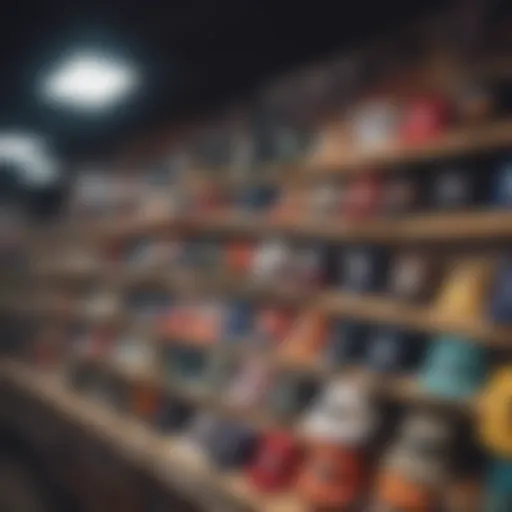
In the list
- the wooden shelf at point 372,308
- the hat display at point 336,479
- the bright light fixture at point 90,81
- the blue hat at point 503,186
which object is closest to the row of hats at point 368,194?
the blue hat at point 503,186

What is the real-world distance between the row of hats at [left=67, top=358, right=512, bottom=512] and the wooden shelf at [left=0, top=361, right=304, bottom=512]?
2.0 inches

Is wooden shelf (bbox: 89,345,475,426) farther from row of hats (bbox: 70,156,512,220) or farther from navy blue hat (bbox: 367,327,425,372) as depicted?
row of hats (bbox: 70,156,512,220)

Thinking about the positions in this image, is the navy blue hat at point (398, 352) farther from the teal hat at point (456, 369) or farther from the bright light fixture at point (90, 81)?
the bright light fixture at point (90, 81)

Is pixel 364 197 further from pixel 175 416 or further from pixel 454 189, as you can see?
pixel 175 416

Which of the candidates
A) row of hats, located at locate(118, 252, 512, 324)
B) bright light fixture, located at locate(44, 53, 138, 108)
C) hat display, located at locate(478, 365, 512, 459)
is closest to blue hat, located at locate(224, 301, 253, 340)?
row of hats, located at locate(118, 252, 512, 324)

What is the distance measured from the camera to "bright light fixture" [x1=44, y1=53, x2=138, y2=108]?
2945mm

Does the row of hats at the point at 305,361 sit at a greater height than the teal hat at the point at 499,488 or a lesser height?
greater

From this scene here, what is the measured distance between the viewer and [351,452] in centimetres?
197

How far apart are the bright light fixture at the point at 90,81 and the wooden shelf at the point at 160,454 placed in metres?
1.32

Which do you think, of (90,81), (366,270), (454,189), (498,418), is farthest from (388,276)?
(90,81)

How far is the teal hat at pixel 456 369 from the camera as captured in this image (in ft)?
5.62

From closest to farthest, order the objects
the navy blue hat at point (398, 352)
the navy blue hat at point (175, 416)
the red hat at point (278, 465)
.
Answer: the navy blue hat at point (398, 352)
the red hat at point (278, 465)
the navy blue hat at point (175, 416)

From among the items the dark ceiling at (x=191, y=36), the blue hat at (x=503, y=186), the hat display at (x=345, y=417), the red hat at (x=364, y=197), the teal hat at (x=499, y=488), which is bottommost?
the teal hat at (x=499, y=488)

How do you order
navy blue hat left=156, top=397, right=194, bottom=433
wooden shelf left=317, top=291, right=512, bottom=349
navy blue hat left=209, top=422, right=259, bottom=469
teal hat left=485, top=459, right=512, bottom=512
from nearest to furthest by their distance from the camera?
teal hat left=485, top=459, right=512, bottom=512
wooden shelf left=317, top=291, right=512, bottom=349
navy blue hat left=209, top=422, right=259, bottom=469
navy blue hat left=156, top=397, right=194, bottom=433
